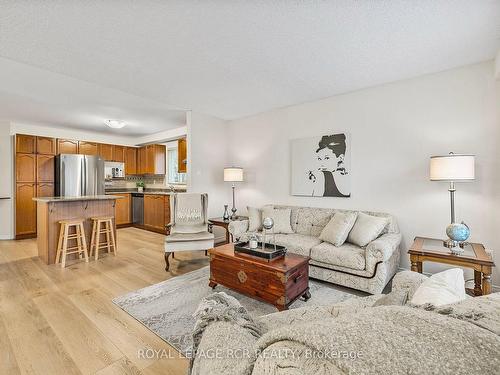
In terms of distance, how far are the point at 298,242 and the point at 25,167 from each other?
18.9 ft

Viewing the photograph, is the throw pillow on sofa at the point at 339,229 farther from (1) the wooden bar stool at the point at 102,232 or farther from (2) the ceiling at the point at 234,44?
(1) the wooden bar stool at the point at 102,232

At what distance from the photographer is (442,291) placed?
38.1 inches

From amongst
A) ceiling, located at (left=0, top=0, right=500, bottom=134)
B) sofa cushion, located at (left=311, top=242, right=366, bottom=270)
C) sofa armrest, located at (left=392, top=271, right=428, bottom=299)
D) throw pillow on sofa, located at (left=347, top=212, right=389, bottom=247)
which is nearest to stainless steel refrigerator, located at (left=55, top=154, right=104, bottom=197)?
ceiling, located at (left=0, top=0, right=500, bottom=134)

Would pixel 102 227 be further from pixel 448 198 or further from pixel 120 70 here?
pixel 448 198

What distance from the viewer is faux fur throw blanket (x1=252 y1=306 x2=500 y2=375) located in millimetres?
419

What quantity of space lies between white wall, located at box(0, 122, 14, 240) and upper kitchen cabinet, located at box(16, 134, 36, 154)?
0.78ft

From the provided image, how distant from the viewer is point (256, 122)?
4.57 meters

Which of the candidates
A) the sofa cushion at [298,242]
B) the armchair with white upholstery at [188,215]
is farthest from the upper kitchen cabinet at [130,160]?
the sofa cushion at [298,242]

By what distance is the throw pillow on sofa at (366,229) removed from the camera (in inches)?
108

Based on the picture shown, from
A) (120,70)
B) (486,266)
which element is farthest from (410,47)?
(120,70)

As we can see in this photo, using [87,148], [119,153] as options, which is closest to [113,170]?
[119,153]

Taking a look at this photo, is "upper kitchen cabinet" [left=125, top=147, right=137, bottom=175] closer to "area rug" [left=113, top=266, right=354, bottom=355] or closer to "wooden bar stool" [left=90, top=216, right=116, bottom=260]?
"wooden bar stool" [left=90, top=216, right=116, bottom=260]

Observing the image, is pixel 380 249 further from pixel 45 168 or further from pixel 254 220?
pixel 45 168

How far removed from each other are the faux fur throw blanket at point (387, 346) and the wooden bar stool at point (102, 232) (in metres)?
4.03
